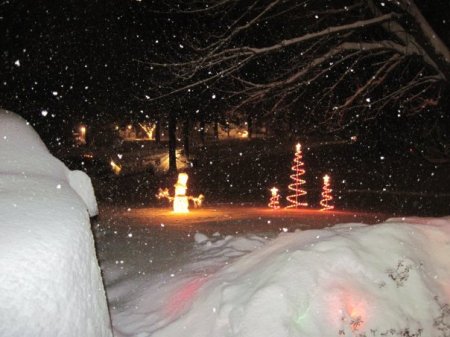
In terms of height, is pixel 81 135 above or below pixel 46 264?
below

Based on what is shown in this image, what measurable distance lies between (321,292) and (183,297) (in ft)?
6.14

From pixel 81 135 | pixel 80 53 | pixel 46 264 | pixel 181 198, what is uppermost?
pixel 80 53

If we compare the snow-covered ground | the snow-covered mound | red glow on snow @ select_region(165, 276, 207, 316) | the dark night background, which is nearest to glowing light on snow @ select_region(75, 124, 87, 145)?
the dark night background

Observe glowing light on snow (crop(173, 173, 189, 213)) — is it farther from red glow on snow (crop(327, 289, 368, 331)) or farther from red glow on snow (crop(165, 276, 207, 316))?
red glow on snow (crop(327, 289, 368, 331))

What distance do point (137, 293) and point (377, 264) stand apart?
3354 millimetres

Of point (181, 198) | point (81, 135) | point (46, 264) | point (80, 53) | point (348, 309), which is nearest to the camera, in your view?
point (46, 264)

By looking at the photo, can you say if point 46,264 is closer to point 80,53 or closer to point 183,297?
point 183,297

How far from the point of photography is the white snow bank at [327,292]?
13.9 ft

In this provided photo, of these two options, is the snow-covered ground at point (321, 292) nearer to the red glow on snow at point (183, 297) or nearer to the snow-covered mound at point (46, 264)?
the red glow on snow at point (183, 297)

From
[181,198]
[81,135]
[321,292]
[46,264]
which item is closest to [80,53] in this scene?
[181,198]

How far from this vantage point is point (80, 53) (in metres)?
23.9

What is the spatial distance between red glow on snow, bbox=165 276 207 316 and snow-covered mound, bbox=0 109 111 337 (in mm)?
2463

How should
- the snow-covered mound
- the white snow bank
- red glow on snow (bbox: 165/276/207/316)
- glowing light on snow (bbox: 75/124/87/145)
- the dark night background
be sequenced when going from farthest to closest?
glowing light on snow (bbox: 75/124/87/145), the dark night background, red glow on snow (bbox: 165/276/207/316), the white snow bank, the snow-covered mound

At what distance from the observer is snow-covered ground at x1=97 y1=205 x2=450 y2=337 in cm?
423
